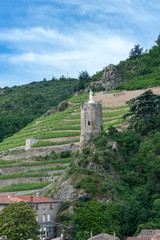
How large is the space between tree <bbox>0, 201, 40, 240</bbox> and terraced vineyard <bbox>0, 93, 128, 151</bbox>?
1085 inches

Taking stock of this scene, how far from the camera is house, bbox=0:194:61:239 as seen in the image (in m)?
44.4

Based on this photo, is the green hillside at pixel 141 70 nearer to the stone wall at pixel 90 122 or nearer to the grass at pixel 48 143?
the grass at pixel 48 143

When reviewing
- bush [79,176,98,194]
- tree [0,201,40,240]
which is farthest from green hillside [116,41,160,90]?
tree [0,201,40,240]

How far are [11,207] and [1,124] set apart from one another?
195ft

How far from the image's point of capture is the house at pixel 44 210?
146 ft

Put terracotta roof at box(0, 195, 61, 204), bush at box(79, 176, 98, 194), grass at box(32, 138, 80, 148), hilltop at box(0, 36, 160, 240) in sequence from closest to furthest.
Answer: terracotta roof at box(0, 195, 61, 204) → hilltop at box(0, 36, 160, 240) → bush at box(79, 176, 98, 194) → grass at box(32, 138, 80, 148)

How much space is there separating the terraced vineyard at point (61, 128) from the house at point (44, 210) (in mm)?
21117

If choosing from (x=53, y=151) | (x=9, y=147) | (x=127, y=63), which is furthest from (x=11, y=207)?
(x=127, y=63)

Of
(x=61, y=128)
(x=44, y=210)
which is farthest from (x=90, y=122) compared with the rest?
(x=61, y=128)

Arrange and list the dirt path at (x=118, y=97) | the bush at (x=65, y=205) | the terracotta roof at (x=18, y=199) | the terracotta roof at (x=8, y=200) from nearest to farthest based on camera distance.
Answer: the terracotta roof at (x=8, y=200)
the terracotta roof at (x=18, y=199)
the bush at (x=65, y=205)
the dirt path at (x=118, y=97)

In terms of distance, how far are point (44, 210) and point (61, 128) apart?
2911cm

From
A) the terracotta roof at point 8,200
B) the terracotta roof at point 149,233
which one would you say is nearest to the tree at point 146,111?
the terracotta roof at point 149,233

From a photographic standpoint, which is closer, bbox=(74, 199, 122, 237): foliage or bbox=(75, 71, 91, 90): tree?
bbox=(74, 199, 122, 237): foliage

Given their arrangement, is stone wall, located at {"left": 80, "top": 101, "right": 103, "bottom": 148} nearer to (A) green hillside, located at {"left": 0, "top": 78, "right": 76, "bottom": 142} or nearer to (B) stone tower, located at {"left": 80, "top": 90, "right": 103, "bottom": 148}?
(B) stone tower, located at {"left": 80, "top": 90, "right": 103, "bottom": 148}
